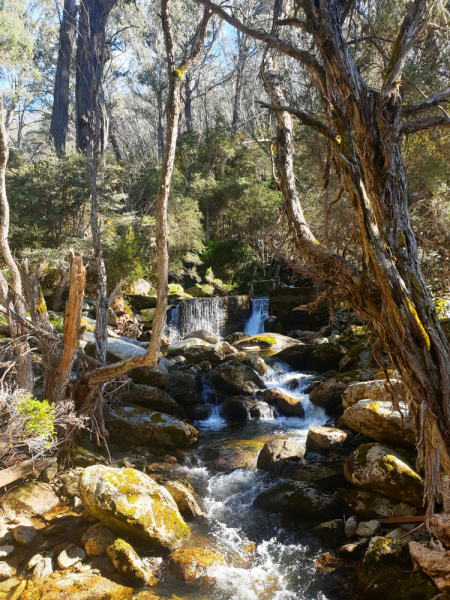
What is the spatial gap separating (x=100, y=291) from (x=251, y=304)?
1064 centimetres

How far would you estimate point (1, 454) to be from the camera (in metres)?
4.30

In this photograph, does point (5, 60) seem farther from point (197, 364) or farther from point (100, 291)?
point (197, 364)

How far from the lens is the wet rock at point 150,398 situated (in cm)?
767

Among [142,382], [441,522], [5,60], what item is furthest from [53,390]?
Answer: [5,60]

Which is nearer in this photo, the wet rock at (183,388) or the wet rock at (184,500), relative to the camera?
the wet rock at (184,500)

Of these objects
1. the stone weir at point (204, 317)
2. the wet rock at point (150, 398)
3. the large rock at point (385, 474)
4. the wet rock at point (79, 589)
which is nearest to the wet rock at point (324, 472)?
the large rock at point (385, 474)

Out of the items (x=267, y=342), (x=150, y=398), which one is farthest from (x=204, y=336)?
(x=150, y=398)

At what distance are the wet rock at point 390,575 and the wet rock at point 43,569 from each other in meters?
2.87

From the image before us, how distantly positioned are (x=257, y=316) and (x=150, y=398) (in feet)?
31.8

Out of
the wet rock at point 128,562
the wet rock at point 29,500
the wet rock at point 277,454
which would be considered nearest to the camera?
the wet rock at point 128,562

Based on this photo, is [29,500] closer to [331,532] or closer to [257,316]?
[331,532]

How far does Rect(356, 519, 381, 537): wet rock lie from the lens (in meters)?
4.37

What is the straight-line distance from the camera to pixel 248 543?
464 centimetres

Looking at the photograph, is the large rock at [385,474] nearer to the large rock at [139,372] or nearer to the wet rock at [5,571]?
the wet rock at [5,571]
